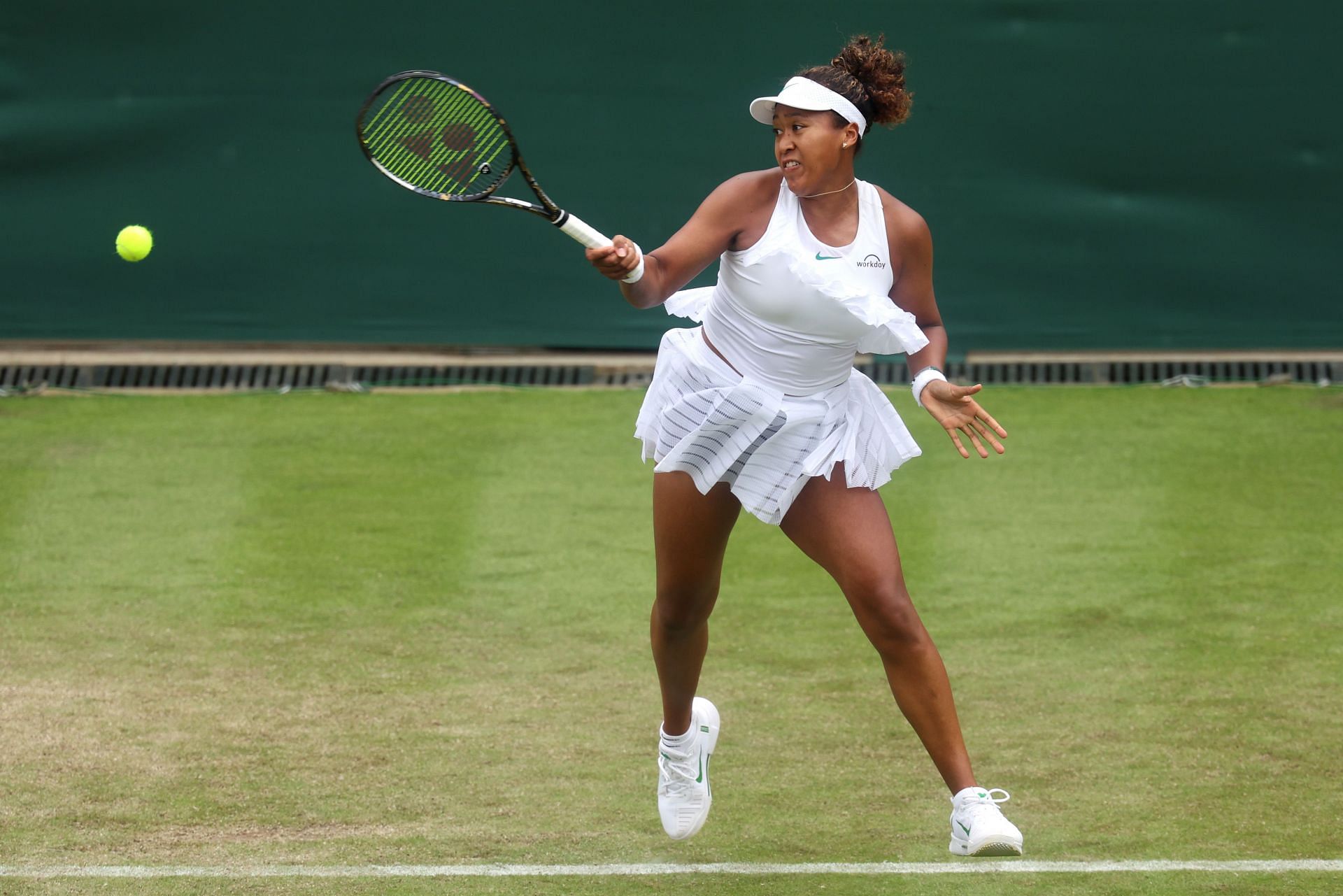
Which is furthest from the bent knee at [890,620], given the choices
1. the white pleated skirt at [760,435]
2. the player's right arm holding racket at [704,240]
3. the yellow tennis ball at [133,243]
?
the yellow tennis ball at [133,243]

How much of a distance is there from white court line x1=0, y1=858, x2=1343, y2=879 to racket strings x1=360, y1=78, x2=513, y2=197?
1425 millimetres

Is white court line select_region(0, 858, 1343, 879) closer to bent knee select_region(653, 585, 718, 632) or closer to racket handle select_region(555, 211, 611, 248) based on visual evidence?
bent knee select_region(653, 585, 718, 632)

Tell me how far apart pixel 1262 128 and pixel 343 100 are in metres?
4.29

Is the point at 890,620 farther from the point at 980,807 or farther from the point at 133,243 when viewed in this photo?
the point at 133,243

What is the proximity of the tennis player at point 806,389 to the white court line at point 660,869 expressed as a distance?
137mm

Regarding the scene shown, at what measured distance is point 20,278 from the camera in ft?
26.2

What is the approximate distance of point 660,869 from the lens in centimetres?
346

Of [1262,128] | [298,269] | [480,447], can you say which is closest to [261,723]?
[480,447]

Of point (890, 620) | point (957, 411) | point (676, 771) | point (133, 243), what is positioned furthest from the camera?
point (133, 243)

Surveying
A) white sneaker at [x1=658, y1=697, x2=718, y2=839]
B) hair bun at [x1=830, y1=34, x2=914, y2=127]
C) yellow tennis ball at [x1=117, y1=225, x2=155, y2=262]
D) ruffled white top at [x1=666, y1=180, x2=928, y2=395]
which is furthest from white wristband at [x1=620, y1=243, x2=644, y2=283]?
yellow tennis ball at [x1=117, y1=225, x2=155, y2=262]

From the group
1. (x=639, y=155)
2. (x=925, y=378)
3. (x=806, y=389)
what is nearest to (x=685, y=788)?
(x=806, y=389)

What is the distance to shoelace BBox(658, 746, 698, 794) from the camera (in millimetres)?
3602

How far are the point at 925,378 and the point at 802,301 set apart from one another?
0.31 m

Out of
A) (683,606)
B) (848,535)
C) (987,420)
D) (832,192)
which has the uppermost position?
(832,192)
